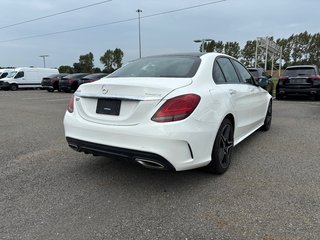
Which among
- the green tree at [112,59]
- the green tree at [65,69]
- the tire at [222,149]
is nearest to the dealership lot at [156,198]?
the tire at [222,149]

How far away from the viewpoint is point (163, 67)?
3.75m

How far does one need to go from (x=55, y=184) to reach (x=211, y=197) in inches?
70.7

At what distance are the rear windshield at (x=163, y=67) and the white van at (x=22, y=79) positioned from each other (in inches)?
1015

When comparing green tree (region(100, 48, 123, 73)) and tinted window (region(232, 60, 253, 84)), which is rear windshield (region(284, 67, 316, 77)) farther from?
green tree (region(100, 48, 123, 73))

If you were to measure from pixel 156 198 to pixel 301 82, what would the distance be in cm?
1084

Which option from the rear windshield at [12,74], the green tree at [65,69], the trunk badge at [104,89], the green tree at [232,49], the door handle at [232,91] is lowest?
the door handle at [232,91]

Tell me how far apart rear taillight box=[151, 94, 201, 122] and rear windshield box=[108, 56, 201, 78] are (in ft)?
1.76

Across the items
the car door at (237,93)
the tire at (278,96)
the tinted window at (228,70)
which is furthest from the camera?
the tire at (278,96)

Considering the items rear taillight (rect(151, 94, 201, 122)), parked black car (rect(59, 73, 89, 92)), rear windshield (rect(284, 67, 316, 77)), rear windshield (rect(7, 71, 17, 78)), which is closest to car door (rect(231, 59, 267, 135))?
rear taillight (rect(151, 94, 201, 122))

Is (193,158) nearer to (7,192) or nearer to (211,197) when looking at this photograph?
(211,197)

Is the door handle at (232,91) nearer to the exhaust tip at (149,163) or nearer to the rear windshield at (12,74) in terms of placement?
the exhaust tip at (149,163)

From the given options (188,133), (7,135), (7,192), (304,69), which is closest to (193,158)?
(188,133)

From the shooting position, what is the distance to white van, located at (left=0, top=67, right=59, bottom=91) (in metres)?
26.5

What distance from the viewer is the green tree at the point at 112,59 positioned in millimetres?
76375
